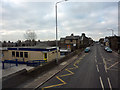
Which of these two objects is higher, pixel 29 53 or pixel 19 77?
pixel 29 53

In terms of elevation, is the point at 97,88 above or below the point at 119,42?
below

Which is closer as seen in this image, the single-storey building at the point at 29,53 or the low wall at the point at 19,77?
the low wall at the point at 19,77

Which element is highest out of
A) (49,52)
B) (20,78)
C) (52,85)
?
(49,52)

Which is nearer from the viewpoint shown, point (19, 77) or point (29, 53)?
point (19, 77)

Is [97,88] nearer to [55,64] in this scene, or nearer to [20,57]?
[55,64]

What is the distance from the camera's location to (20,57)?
2062 cm

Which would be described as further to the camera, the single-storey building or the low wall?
the single-storey building

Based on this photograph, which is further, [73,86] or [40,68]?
[40,68]

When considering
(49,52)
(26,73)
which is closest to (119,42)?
(49,52)

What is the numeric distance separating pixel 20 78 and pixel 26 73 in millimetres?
1007

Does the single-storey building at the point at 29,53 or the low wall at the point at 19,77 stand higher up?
the single-storey building at the point at 29,53

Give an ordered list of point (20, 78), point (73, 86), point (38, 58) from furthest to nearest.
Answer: point (38, 58)
point (20, 78)
point (73, 86)

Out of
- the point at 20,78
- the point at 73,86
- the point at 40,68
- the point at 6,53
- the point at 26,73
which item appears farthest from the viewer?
the point at 6,53

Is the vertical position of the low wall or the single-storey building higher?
the single-storey building
